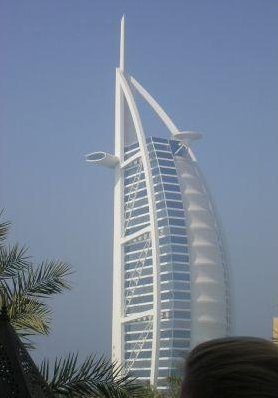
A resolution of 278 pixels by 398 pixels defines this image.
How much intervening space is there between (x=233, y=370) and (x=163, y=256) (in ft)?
192

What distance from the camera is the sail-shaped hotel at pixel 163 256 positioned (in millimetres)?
58125

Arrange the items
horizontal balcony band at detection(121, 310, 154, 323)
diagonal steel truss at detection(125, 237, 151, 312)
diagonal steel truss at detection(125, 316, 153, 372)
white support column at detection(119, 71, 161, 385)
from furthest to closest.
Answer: diagonal steel truss at detection(125, 237, 151, 312) → diagonal steel truss at detection(125, 316, 153, 372) → horizontal balcony band at detection(121, 310, 154, 323) → white support column at detection(119, 71, 161, 385)

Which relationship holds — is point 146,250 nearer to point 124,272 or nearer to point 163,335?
point 124,272

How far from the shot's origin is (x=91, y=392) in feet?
16.4

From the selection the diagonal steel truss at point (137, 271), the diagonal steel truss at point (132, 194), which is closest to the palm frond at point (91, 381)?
the diagonal steel truss at point (137, 271)

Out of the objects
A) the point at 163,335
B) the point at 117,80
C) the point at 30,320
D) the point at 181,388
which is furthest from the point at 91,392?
the point at 117,80

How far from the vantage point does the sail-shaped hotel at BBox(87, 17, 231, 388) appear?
58125mm

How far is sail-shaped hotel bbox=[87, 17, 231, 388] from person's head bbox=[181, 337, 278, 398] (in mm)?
56375

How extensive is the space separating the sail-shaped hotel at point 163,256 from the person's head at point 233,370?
56.4 meters

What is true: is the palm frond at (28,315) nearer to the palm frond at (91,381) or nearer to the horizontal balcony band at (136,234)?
the palm frond at (91,381)

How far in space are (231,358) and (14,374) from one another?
1386 millimetres

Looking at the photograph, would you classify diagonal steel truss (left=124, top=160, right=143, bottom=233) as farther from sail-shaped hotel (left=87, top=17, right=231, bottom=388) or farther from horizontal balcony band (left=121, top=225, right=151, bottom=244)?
horizontal balcony band (left=121, top=225, right=151, bottom=244)

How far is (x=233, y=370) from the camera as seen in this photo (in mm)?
716

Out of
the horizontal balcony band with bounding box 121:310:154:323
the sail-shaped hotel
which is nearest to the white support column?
the sail-shaped hotel
